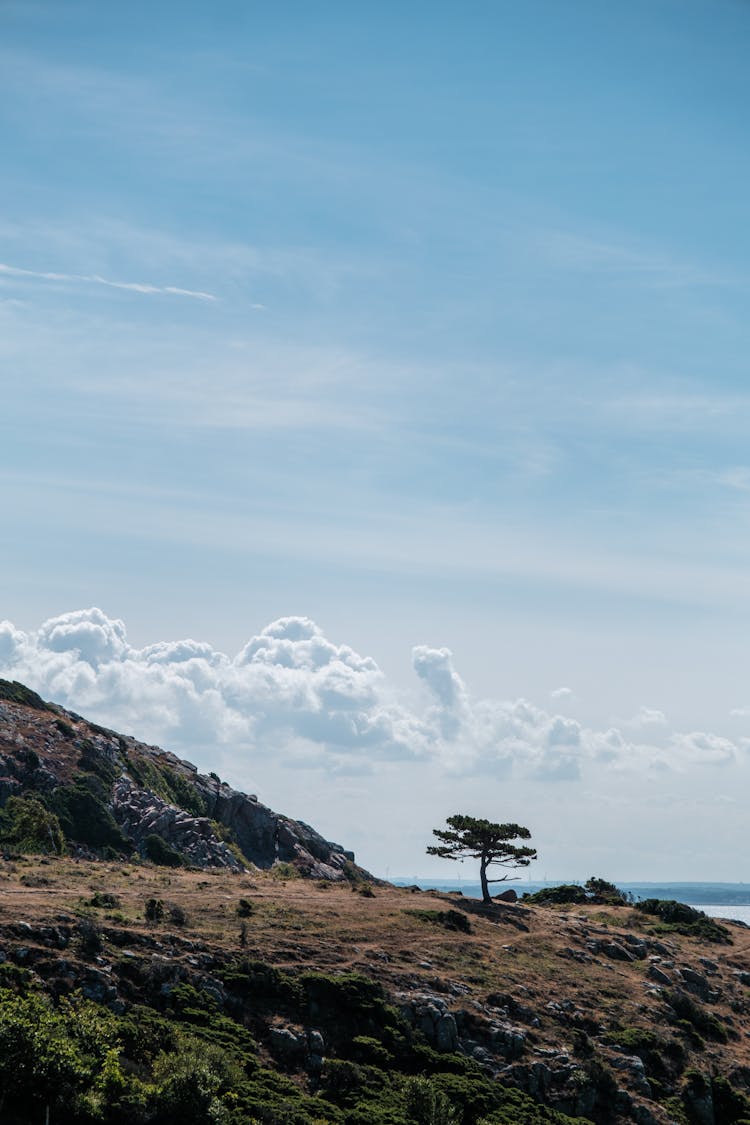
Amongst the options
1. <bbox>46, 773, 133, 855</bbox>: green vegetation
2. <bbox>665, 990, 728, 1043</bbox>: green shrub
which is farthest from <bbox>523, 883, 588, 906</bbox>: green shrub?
<bbox>46, 773, 133, 855</bbox>: green vegetation

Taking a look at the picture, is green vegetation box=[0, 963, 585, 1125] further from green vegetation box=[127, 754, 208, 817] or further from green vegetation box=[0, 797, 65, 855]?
green vegetation box=[127, 754, 208, 817]

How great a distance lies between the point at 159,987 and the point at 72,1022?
9.75 metres

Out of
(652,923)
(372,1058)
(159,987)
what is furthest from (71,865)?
(652,923)

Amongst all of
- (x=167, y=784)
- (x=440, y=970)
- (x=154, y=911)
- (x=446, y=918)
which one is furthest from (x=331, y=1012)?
(x=167, y=784)

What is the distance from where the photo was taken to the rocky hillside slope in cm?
12038

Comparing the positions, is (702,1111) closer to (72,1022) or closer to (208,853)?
(72,1022)

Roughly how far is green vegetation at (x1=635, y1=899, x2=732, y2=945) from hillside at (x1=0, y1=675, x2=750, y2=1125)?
13215mm

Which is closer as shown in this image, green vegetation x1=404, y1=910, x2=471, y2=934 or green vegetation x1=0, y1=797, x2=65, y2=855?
green vegetation x1=404, y1=910, x2=471, y2=934

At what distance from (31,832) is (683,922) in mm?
73029

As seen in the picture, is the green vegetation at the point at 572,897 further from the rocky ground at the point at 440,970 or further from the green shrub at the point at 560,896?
the rocky ground at the point at 440,970

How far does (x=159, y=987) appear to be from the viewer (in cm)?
5794

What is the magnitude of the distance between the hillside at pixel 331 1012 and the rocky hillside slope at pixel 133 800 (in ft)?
102

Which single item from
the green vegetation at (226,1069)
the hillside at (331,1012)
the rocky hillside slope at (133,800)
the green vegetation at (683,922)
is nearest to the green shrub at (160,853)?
the rocky hillside slope at (133,800)

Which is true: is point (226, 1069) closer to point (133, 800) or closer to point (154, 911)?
point (154, 911)
